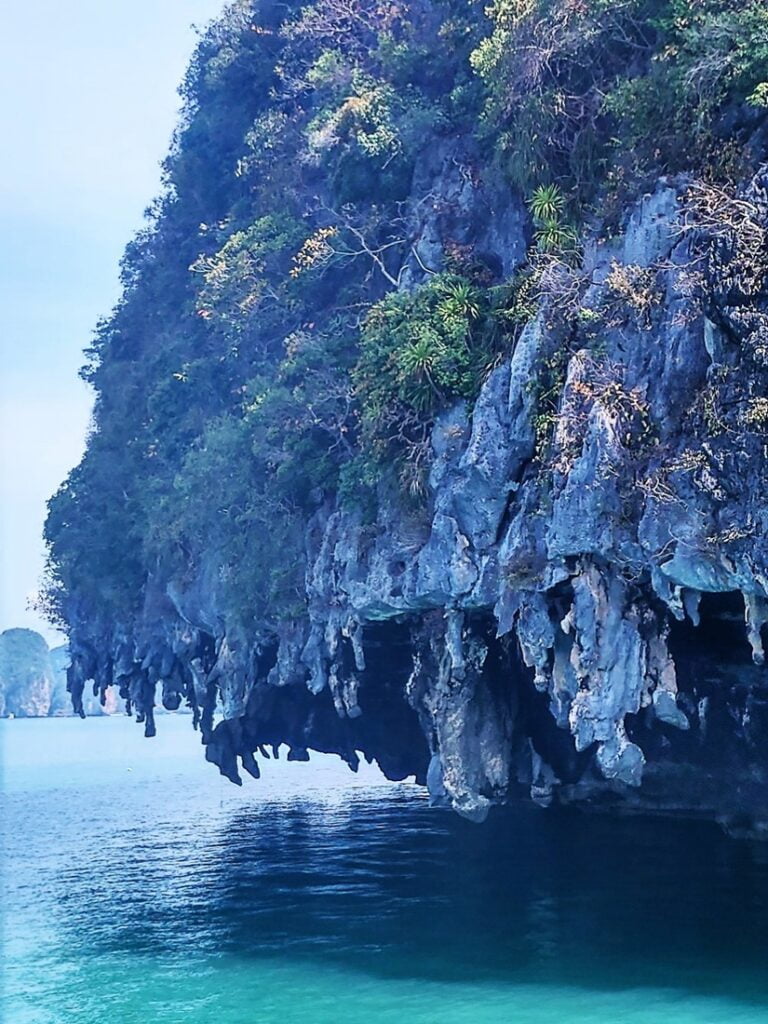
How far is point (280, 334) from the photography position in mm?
34656

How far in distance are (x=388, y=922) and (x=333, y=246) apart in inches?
695

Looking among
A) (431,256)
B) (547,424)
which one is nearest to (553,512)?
(547,424)

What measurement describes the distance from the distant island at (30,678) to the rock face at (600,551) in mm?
98155

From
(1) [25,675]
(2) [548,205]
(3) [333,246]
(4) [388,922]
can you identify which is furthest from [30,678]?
(2) [548,205]

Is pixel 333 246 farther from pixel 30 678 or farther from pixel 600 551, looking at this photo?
pixel 30 678

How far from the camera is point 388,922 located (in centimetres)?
2334

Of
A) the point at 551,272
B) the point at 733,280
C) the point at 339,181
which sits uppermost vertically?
the point at 339,181

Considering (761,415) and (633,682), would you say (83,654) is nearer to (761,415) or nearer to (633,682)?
(633,682)

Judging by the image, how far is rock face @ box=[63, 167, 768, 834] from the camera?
1838 cm

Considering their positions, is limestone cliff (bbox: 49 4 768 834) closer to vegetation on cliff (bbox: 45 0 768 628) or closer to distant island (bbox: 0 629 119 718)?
vegetation on cliff (bbox: 45 0 768 628)

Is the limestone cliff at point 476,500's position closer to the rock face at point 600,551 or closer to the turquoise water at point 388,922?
the rock face at point 600,551

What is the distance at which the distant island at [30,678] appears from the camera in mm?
135625

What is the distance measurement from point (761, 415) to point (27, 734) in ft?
482

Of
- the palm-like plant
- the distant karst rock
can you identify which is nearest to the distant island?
the distant karst rock
